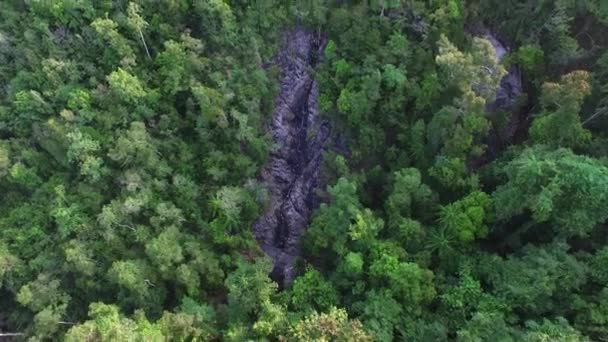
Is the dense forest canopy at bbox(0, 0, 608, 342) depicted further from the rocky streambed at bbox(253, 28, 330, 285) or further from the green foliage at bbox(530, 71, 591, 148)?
the rocky streambed at bbox(253, 28, 330, 285)

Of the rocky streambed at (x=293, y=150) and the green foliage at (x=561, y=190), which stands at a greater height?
the green foliage at (x=561, y=190)

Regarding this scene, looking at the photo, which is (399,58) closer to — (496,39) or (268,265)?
(496,39)

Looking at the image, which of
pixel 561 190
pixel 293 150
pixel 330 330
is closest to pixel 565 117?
pixel 561 190

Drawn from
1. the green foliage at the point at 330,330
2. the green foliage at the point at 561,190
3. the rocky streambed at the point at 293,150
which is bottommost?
the green foliage at the point at 330,330

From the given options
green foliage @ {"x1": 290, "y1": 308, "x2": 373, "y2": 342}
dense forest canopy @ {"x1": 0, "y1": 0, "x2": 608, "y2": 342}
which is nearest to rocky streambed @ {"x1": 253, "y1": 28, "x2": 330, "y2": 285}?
dense forest canopy @ {"x1": 0, "y1": 0, "x2": 608, "y2": 342}

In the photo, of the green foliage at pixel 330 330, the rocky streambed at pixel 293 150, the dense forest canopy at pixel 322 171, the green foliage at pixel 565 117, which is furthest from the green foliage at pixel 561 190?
the rocky streambed at pixel 293 150

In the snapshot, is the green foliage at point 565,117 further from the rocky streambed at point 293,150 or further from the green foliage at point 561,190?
the rocky streambed at point 293,150

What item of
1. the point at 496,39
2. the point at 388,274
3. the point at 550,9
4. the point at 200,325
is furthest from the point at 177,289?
the point at 550,9
